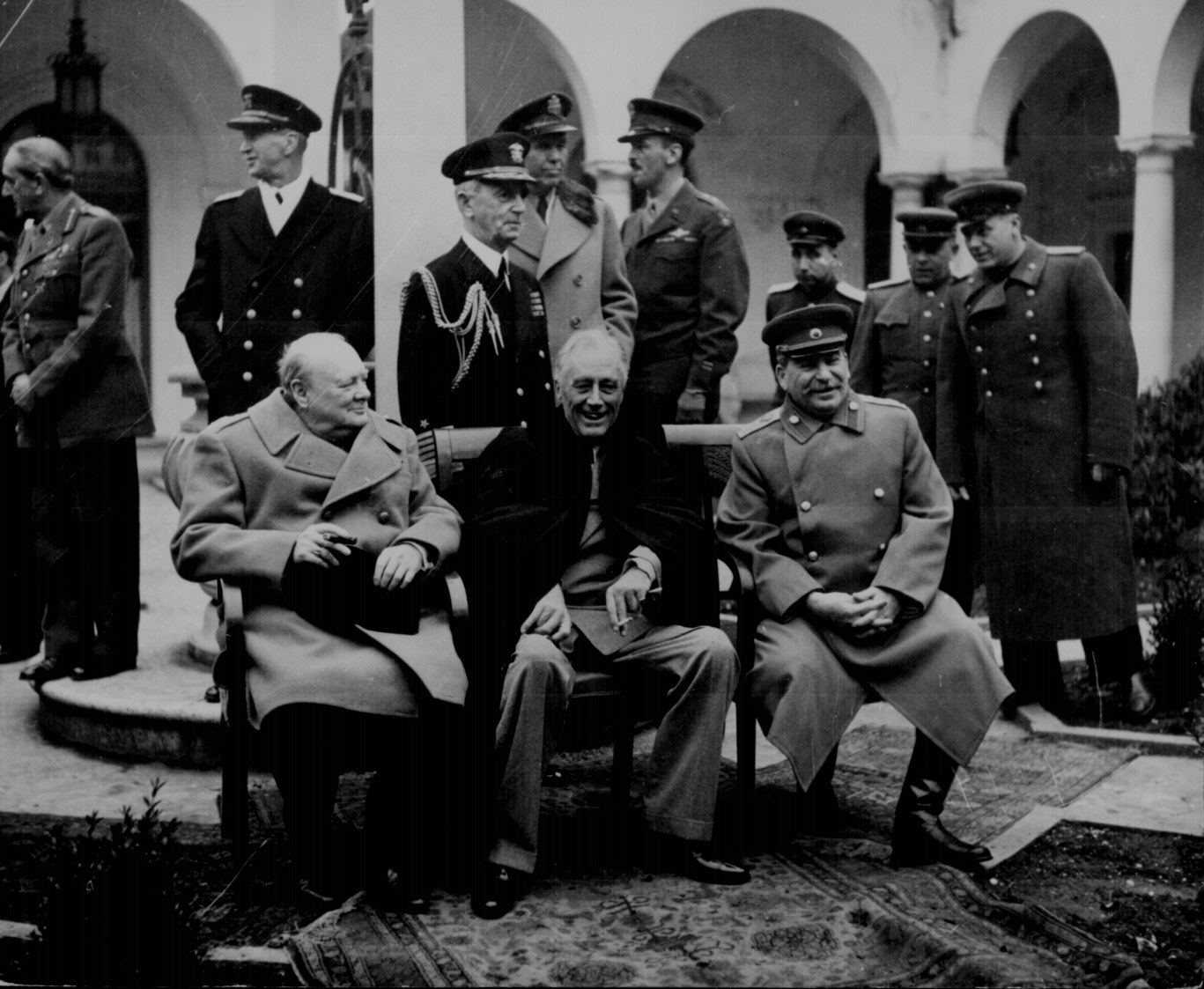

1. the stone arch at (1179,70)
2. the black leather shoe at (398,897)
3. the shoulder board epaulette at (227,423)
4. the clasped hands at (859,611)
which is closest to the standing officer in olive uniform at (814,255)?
the clasped hands at (859,611)

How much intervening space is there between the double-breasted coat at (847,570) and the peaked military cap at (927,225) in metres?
2.56

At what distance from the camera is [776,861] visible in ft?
14.9

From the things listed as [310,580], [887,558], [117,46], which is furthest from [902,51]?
[310,580]

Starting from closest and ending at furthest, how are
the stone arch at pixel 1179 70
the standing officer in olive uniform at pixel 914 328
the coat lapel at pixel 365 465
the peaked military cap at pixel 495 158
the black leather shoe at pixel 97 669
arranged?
1. the coat lapel at pixel 365 465
2. the peaked military cap at pixel 495 158
3. the black leather shoe at pixel 97 669
4. the standing officer in olive uniform at pixel 914 328
5. the stone arch at pixel 1179 70

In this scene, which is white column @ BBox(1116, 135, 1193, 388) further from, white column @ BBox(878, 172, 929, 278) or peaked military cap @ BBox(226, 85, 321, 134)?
peaked military cap @ BBox(226, 85, 321, 134)

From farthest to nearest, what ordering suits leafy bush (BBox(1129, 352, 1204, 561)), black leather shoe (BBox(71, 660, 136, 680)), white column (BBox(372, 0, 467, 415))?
leafy bush (BBox(1129, 352, 1204, 561)) → black leather shoe (BBox(71, 660, 136, 680)) → white column (BBox(372, 0, 467, 415))

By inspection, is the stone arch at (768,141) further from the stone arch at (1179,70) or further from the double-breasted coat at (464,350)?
the double-breasted coat at (464,350)

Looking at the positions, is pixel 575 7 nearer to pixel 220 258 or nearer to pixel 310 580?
pixel 220 258

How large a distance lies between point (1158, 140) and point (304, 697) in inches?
358

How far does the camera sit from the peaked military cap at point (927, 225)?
7.18m

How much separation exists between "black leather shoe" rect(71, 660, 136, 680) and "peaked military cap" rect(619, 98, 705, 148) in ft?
9.98

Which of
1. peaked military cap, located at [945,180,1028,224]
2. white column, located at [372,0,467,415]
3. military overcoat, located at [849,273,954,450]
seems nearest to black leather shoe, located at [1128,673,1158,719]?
military overcoat, located at [849,273,954,450]

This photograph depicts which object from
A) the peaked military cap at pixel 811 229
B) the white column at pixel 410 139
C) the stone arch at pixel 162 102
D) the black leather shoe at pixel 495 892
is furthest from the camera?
the stone arch at pixel 162 102

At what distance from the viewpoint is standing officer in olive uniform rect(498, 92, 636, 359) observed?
242 inches
